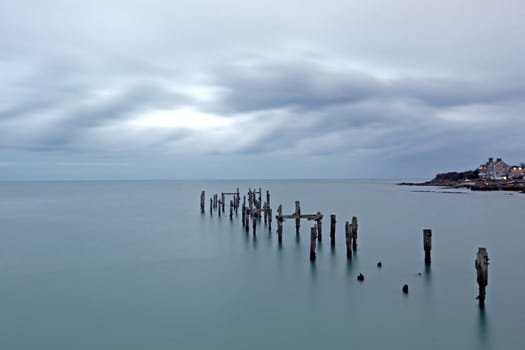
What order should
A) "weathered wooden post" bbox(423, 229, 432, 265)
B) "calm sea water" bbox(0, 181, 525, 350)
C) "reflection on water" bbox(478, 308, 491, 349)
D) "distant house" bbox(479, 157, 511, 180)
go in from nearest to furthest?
1. "reflection on water" bbox(478, 308, 491, 349)
2. "calm sea water" bbox(0, 181, 525, 350)
3. "weathered wooden post" bbox(423, 229, 432, 265)
4. "distant house" bbox(479, 157, 511, 180)

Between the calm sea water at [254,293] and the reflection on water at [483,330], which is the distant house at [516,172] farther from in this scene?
the reflection on water at [483,330]

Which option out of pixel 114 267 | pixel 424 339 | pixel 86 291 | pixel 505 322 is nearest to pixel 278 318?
pixel 424 339

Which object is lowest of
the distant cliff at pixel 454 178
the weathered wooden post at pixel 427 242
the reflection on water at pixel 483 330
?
the reflection on water at pixel 483 330

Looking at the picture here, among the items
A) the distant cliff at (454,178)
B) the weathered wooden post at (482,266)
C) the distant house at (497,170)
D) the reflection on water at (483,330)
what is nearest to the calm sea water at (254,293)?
the reflection on water at (483,330)

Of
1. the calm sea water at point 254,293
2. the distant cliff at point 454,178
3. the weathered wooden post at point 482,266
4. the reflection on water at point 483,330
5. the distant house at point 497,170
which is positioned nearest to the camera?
the reflection on water at point 483,330

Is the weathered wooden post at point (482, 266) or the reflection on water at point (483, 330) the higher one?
the weathered wooden post at point (482, 266)

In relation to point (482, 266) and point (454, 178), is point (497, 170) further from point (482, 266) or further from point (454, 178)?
point (482, 266)

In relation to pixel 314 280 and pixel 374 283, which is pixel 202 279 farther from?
pixel 374 283

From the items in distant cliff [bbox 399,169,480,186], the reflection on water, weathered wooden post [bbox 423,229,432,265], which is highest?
distant cliff [bbox 399,169,480,186]

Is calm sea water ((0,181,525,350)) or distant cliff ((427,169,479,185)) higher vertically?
distant cliff ((427,169,479,185))

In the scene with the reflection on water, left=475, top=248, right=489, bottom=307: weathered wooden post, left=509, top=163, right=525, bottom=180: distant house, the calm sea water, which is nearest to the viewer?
Result: the reflection on water

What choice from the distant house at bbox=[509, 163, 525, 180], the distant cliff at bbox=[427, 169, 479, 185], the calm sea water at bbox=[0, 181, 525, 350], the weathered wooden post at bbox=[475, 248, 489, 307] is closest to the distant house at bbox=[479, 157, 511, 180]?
the distant house at bbox=[509, 163, 525, 180]

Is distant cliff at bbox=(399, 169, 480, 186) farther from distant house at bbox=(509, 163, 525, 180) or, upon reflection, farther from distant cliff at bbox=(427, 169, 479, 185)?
distant house at bbox=(509, 163, 525, 180)

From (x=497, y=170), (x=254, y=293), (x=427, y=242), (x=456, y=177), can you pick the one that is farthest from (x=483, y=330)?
(x=456, y=177)
